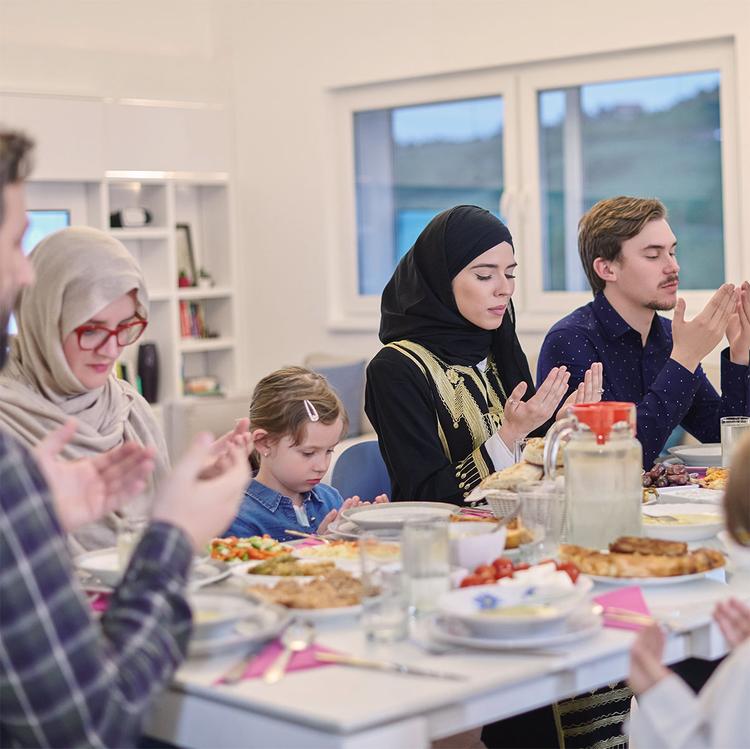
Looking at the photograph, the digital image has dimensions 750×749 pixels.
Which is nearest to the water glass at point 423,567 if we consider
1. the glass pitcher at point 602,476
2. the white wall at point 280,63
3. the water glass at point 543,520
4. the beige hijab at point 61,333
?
the water glass at point 543,520

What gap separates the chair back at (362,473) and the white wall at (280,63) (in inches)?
128

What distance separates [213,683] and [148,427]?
47.4 inches

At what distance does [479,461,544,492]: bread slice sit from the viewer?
2.30 metres

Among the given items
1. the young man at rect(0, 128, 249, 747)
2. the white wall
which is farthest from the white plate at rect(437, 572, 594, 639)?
the white wall

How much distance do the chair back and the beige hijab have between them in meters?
0.70

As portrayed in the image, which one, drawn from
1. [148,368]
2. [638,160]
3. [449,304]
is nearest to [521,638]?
[449,304]

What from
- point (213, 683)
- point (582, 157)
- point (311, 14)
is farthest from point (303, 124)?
point (213, 683)

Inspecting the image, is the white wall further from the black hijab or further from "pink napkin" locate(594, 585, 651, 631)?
"pink napkin" locate(594, 585, 651, 631)

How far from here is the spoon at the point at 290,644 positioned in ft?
5.00

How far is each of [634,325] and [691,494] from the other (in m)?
1.09

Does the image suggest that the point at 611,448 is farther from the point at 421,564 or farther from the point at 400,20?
the point at 400,20

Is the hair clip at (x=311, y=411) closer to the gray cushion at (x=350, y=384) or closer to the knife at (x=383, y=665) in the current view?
the knife at (x=383, y=665)

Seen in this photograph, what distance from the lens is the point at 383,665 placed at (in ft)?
5.02

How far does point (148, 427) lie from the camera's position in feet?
8.72
